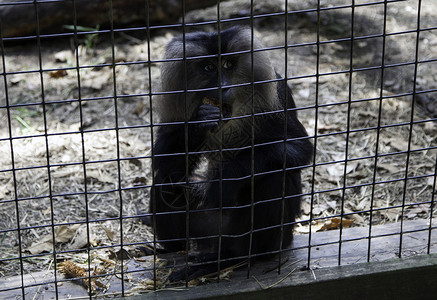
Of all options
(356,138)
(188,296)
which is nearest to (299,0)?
(356,138)

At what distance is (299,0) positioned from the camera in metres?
7.07

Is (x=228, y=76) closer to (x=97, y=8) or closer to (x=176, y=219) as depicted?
(x=176, y=219)

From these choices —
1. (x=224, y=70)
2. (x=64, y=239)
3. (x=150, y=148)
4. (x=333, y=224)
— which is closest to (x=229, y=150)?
(x=224, y=70)

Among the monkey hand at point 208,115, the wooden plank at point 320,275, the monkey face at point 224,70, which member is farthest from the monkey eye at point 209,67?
the wooden plank at point 320,275

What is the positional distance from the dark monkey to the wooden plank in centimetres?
15

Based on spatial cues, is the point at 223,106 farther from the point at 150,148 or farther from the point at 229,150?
the point at 150,148

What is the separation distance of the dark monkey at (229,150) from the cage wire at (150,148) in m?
0.15

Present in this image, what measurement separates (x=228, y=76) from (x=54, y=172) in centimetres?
175

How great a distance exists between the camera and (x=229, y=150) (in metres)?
3.04

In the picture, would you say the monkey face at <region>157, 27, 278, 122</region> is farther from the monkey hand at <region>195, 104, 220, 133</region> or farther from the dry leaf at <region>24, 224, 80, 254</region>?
the dry leaf at <region>24, 224, 80, 254</region>

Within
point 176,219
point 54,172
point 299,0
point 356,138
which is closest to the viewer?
point 176,219

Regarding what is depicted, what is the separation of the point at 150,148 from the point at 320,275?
2074mm

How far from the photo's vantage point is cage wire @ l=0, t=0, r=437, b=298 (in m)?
2.67

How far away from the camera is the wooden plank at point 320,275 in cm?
283
